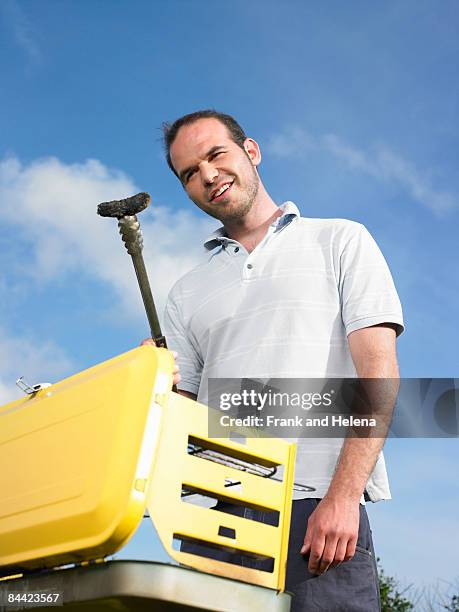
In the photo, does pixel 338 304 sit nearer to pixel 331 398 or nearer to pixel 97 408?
pixel 331 398

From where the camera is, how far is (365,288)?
2.11m

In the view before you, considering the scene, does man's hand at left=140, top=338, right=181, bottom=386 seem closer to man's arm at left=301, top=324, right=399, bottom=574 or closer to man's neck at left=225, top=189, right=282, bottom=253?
man's arm at left=301, top=324, right=399, bottom=574

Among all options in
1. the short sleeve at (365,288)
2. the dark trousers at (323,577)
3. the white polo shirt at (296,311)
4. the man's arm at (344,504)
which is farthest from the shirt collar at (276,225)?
the dark trousers at (323,577)

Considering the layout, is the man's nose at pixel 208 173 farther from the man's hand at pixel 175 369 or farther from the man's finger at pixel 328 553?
the man's finger at pixel 328 553

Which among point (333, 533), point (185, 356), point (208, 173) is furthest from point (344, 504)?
point (208, 173)

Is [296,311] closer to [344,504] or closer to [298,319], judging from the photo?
[298,319]

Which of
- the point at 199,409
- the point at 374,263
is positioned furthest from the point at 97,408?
the point at 374,263

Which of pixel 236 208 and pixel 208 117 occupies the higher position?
pixel 208 117

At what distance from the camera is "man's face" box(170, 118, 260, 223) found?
2.57m

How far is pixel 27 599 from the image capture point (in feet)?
4.74

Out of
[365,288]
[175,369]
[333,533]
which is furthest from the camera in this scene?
[365,288]

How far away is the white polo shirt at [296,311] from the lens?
206cm

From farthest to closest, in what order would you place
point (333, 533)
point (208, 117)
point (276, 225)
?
point (208, 117) → point (276, 225) → point (333, 533)

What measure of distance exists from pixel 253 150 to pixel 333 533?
1640 millimetres
